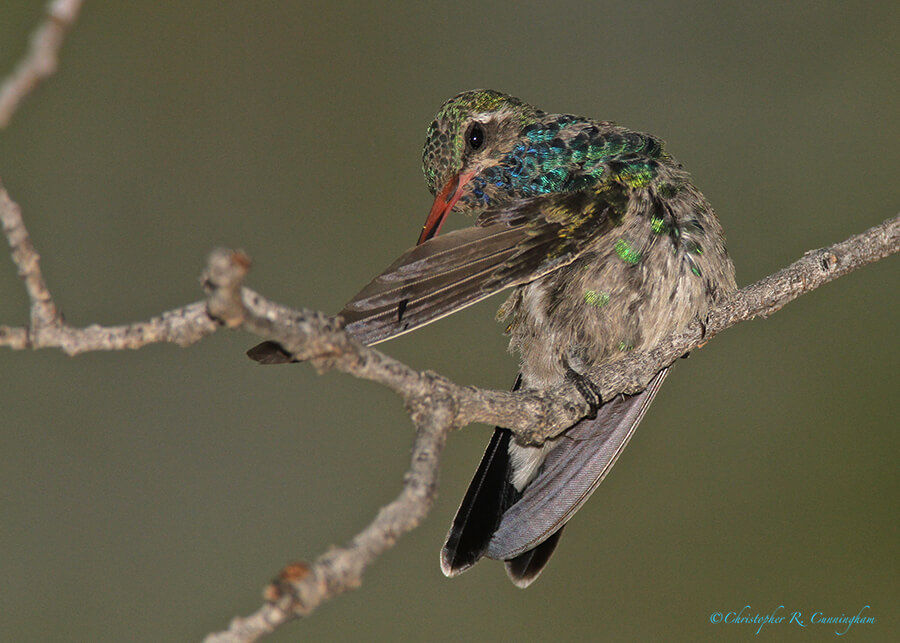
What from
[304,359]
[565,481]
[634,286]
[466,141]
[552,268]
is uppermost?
[466,141]

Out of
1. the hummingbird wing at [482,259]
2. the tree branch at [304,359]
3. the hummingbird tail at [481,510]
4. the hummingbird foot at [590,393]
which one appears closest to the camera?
the tree branch at [304,359]

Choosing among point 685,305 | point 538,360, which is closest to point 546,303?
point 538,360

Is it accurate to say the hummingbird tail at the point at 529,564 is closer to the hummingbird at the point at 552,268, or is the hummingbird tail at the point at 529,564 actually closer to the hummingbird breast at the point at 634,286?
the hummingbird at the point at 552,268

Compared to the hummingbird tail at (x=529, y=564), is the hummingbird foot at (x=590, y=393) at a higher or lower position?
higher

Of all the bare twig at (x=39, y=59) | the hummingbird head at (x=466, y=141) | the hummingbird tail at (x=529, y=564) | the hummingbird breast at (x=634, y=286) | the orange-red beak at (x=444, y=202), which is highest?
the hummingbird head at (x=466, y=141)

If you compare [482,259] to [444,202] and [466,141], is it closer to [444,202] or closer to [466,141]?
[444,202]

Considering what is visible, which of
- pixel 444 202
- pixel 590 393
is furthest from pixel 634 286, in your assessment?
pixel 444 202

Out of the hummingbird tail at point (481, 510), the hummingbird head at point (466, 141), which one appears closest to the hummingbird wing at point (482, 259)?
the hummingbird head at point (466, 141)

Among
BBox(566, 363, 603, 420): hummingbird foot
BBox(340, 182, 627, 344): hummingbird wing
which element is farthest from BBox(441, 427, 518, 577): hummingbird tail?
BBox(340, 182, 627, 344): hummingbird wing
